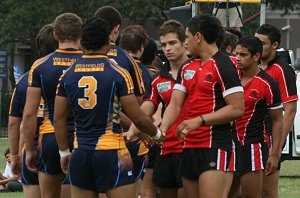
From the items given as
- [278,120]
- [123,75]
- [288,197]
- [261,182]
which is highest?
[123,75]

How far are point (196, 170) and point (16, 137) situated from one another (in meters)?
2.08

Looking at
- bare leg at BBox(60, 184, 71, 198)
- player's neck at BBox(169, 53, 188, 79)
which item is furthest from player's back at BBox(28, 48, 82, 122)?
player's neck at BBox(169, 53, 188, 79)

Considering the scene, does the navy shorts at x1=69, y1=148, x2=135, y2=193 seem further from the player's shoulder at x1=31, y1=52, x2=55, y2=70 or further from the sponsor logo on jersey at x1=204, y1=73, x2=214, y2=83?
the player's shoulder at x1=31, y1=52, x2=55, y2=70

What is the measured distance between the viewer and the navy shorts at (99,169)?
28.3ft

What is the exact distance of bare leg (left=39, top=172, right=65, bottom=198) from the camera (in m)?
9.84

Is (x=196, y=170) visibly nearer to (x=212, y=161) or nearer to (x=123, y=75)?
(x=212, y=161)

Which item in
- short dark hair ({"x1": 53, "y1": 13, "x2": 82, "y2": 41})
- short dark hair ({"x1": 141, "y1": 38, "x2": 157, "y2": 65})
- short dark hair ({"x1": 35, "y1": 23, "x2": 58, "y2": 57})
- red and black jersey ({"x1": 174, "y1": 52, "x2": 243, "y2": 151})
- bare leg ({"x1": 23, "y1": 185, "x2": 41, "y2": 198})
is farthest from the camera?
short dark hair ({"x1": 141, "y1": 38, "x2": 157, "y2": 65})

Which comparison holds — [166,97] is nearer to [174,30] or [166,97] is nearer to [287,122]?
[174,30]

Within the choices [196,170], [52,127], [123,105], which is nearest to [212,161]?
[196,170]

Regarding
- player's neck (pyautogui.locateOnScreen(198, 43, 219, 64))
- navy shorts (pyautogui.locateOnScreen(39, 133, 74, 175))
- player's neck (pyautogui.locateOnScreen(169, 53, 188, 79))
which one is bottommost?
navy shorts (pyautogui.locateOnScreen(39, 133, 74, 175))

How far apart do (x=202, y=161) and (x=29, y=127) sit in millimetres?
1737

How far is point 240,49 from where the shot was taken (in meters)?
10.9

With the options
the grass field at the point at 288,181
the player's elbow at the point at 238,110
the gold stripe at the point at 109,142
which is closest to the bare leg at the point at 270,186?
the player's elbow at the point at 238,110

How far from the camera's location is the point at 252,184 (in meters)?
10.8
